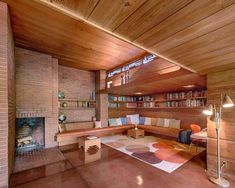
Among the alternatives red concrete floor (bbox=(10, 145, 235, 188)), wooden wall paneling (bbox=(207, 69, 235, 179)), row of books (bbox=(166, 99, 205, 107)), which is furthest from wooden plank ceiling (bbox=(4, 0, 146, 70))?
red concrete floor (bbox=(10, 145, 235, 188))

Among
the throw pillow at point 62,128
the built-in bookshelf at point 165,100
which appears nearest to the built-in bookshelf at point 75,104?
the throw pillow at point 62,128

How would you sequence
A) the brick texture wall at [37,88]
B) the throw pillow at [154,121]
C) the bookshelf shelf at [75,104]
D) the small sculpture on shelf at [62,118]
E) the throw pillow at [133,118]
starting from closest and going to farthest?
→ the brick texture wall at [37,88] → the small sculpture on shelf at [62,118] → the bookshelf shelf at [75,104] → the throw pillow at [154,121] → the throw pillow at [133,118]

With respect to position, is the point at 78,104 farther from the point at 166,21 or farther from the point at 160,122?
the point at 166,21

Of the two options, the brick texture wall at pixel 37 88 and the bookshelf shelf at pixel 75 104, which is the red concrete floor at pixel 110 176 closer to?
the brick texture wall at pixel 37 88

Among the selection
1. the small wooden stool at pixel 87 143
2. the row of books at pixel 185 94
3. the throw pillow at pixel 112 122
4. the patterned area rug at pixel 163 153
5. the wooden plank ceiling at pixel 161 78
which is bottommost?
the patterned area rug at pixel 163 153

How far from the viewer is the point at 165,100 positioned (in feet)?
19.9

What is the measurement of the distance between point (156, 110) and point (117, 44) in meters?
4.02

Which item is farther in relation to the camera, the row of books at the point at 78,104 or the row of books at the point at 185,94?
the row of books at the point at 78,104

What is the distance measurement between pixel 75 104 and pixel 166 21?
5.40 meters

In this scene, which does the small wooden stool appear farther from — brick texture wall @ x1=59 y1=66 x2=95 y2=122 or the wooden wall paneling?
A: the wooden wall paneling

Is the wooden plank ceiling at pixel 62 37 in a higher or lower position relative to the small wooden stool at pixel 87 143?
higher

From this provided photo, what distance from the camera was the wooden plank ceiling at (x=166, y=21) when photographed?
1.12 meters

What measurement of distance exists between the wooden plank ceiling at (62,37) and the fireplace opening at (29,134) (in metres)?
2.37

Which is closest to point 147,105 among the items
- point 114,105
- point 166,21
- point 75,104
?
point 114,105
